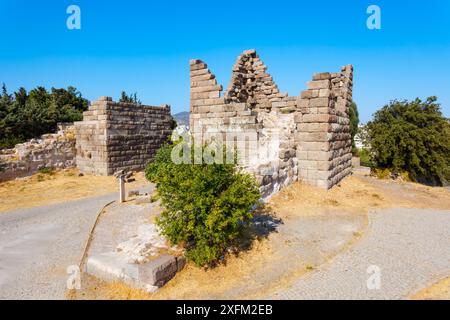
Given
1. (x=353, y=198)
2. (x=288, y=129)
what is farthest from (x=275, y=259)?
(x=288, y=129)

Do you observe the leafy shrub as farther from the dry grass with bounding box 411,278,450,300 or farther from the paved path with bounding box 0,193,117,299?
the dry grass with bounding box 411,278,450,300

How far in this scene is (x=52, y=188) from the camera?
13.4 metres

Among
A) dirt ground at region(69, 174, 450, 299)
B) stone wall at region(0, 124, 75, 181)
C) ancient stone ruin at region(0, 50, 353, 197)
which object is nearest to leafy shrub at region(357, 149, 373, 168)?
ancient stone ruin at region(0, 50, 353, 197)

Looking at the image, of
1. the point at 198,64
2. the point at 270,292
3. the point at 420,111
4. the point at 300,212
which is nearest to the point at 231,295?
the point at 270,292

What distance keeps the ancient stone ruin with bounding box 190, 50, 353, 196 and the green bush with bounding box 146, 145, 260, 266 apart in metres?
2.42

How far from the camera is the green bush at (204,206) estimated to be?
4.99m

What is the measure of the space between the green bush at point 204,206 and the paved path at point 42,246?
2.08m

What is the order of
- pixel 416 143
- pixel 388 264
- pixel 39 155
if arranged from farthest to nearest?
1. pixel 416 143
2. pixel 39 155
3. pixel 388 264

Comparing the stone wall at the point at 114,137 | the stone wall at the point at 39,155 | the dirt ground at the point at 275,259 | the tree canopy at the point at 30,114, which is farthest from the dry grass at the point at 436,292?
the tree canopy at the point at 30,114

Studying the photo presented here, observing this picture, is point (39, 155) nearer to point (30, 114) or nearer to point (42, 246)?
point (30, 114)

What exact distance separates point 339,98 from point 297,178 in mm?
3718

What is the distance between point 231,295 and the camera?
14.7ft

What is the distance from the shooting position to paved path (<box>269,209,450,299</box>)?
4227mm

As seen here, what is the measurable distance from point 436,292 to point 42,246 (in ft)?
24.1
